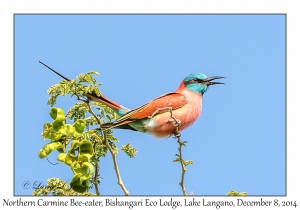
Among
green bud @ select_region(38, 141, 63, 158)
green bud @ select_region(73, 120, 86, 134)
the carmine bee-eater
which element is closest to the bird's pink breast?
the carmine bee-eater

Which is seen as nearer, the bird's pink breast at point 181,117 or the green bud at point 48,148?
the green bud at point 48,148

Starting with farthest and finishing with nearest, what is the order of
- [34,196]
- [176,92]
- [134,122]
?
[176,92]
[134,122]
[34,196]

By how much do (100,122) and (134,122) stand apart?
1398 millimetres

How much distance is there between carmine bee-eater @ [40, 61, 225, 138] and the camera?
575 centimetres

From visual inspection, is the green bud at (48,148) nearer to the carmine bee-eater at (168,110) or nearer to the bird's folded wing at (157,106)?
the carmine bee-eater at (168,110)

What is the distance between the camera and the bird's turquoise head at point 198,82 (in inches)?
259

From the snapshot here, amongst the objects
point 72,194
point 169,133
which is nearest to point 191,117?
point 169,133

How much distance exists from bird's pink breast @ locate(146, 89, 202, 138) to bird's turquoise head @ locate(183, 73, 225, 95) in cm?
7

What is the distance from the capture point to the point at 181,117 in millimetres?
6102

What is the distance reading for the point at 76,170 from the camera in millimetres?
3828

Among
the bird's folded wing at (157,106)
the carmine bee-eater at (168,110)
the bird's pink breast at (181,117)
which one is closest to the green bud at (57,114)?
the carmine bee-eater at (168,110)

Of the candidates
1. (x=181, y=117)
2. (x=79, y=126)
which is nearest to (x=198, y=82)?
(x=181, y=117)

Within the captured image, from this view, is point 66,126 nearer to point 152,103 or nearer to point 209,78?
point 152,103
